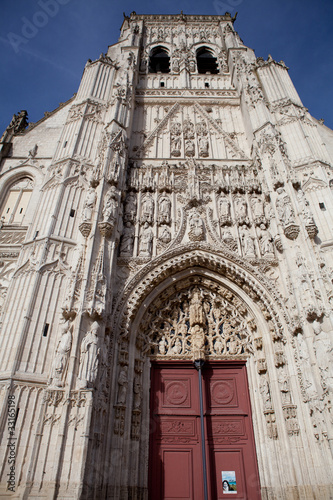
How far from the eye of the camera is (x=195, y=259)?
9.89 m

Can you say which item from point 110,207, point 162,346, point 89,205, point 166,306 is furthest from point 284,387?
point 89,205

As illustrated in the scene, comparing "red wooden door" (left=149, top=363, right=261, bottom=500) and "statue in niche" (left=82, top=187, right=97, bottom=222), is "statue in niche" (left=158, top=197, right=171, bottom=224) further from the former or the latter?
"red wooden door" (left=149, top=363, right=261, bottom=500)

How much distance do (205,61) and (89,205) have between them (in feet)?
43.1

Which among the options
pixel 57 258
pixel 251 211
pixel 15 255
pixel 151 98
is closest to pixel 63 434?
pixel 57 258

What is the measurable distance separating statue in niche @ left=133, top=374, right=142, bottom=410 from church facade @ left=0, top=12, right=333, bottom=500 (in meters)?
0.02

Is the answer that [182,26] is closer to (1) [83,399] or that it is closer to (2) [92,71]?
(2) [92,71]

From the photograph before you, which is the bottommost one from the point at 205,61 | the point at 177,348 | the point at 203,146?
the point at 177,348

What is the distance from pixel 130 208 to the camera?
427 inches

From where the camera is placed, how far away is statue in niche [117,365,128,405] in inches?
309

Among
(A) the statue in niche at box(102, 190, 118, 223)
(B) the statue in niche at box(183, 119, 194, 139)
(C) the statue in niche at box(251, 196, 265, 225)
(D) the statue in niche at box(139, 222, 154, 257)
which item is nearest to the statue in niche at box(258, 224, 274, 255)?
(C) the statue in niche at box(251, 196, 265, 225)

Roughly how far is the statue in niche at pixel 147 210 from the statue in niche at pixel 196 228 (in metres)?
1.21

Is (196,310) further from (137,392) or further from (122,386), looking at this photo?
(122,386)

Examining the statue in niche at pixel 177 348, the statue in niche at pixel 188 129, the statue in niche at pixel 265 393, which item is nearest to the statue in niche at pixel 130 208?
the statue in niche at pixel 177 348

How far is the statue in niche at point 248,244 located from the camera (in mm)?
9950
